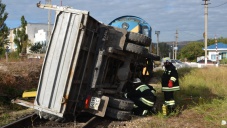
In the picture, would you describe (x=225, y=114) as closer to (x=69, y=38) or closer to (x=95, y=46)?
(x=95, y=46)

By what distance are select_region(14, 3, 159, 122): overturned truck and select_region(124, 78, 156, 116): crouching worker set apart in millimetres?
678

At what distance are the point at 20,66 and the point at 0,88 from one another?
342 centimetres

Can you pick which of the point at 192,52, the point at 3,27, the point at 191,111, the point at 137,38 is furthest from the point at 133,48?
the point at 192,52

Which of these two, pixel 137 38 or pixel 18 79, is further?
pixel 18 79

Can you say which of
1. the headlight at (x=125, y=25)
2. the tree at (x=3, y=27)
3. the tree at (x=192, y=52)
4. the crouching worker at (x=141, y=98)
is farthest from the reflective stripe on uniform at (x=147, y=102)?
the tree at (x=192, y=52)

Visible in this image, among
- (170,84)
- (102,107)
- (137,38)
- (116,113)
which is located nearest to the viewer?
(102,107)

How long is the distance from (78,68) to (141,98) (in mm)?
2067

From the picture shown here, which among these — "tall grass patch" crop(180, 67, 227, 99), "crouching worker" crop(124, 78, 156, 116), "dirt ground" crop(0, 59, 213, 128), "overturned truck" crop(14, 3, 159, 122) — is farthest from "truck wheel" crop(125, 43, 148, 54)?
"tall grass patch" crop(180, 67, 227, 99)

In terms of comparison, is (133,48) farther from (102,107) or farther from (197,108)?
(197,108)

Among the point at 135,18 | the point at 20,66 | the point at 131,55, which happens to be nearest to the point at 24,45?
the point at 20,66

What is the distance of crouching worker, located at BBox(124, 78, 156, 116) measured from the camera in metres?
7.43

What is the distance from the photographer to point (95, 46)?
6.55m

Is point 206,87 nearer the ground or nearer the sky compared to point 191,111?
nearer the sky

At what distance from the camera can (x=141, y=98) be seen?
747 cm
